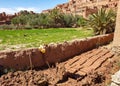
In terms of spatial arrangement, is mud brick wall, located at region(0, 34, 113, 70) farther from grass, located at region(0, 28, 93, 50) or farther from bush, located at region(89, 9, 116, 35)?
bush, located at region(89, 9, 116, 35)

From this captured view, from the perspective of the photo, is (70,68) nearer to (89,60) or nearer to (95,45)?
(89,60)

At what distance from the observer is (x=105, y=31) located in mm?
14133

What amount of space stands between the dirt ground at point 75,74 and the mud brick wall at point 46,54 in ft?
1.16

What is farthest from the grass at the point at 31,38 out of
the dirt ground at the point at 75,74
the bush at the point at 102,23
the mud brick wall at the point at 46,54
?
the dirt ground at the point at 75,74

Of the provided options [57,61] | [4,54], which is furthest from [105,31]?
[4,54]

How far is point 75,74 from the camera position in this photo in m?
7.96

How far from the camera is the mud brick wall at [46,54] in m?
7.50

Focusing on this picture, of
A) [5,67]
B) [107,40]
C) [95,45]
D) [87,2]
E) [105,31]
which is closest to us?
[5,67]

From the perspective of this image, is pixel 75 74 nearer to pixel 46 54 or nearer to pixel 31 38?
pixel 46 54

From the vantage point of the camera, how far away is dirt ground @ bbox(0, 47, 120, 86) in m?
6.75

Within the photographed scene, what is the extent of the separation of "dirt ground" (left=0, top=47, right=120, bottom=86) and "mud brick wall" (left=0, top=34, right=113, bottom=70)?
355 millimetres

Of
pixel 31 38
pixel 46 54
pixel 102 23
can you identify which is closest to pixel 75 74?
pixel 46 54

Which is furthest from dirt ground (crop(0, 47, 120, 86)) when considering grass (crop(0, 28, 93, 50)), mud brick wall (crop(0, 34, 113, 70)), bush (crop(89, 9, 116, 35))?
bush (crop(89, 9, 116, 35))

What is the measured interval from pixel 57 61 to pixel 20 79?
8.68 feet
